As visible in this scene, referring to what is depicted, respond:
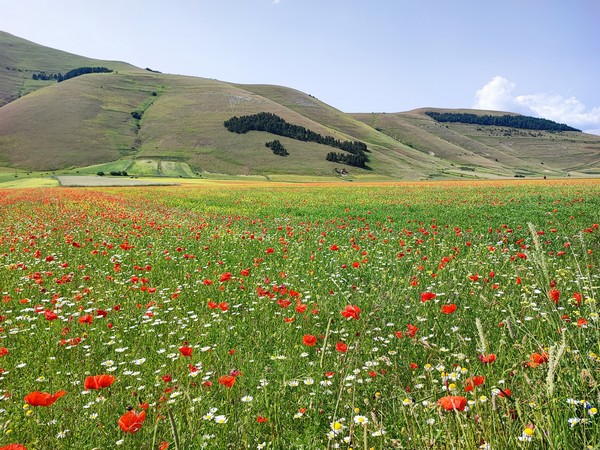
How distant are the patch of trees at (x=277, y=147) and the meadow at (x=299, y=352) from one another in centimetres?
11179

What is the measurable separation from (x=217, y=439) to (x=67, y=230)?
13077mm

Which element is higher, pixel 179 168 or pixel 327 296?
pixel 327 296

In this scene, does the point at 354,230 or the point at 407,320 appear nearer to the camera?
the point at 407,320

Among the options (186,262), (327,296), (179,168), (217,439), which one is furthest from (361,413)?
(179,168)

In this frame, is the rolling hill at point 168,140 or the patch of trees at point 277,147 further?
the patch of trees at point 277,147

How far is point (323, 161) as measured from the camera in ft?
391

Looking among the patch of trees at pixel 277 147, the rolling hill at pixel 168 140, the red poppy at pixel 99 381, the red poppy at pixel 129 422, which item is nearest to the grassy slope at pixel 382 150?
the rolling hill at pixel 168 140

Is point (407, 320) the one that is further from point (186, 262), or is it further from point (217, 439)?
point (186, 262)

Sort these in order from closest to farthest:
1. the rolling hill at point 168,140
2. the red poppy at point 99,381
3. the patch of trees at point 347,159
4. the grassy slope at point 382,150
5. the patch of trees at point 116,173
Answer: the red poppy at point 99,381 → the patch of trees at point 116,173 → the rolling hill at point 168,140 → the patch of trees at point 347,159 → the grassy slope at point 382,150

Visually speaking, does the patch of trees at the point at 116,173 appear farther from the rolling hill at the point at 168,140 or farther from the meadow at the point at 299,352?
the meadow at the point at 299,352

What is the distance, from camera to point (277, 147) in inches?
4811

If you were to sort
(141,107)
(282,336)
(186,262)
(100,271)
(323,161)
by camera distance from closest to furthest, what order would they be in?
(282,336), (100,271), (186,262), (323,161), (141,107)

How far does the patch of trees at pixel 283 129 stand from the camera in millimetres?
132500

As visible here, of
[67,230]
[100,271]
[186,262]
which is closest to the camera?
[100,271]
